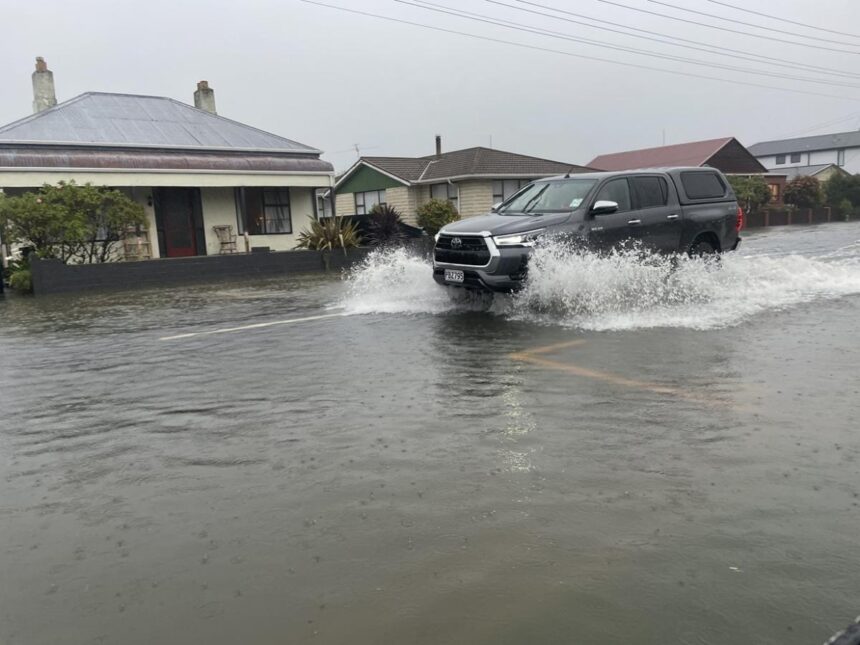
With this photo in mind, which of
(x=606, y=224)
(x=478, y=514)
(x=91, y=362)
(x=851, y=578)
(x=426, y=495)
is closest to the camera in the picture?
(x=851, y=578)

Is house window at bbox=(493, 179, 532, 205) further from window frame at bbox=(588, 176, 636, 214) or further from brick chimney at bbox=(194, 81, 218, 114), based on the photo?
window frame at bbox=(588, 176, 636, 214)

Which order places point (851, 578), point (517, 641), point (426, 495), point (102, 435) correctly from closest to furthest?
1. point (517, 641)
2. point (851, 578)
3. point (426, 495)
4. point (102, 435)

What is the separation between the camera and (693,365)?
6.38m

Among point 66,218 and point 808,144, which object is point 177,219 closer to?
point 66,218

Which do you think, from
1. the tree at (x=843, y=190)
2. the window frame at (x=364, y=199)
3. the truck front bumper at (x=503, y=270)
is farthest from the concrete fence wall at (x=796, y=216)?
the truck front bumper at (x=503, y=270)

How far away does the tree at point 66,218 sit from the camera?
16734mm

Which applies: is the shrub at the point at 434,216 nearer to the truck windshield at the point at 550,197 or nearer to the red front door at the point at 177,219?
the red front door at the point at 177,219

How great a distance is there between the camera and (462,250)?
9422mm

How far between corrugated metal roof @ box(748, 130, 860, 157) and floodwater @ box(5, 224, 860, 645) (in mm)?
91034

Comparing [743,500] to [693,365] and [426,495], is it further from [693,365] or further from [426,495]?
[693,365]

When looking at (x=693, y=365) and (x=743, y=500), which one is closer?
(x=743, y=500)

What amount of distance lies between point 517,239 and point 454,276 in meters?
1.04

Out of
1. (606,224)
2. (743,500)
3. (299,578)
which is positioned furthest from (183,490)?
(606,224)

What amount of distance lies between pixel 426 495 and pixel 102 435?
8.76 feet
